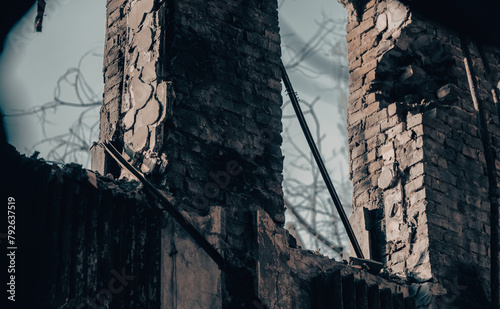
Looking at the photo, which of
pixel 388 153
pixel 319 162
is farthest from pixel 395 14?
pixel 319 162

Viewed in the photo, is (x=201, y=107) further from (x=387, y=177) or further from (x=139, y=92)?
(x=387, y=177)

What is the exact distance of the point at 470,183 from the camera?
19.4 feet

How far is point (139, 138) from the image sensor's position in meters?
4.36

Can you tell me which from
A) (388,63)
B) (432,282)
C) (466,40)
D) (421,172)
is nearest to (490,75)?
(466,40)

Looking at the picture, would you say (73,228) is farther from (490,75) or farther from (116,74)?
(490,75)

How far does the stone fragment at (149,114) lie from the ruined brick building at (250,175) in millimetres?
10

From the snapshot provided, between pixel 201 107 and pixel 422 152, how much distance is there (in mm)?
2001

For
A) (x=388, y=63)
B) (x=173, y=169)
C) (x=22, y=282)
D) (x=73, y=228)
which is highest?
(x=388, y=63)

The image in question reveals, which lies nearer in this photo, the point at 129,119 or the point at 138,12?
the point at 129,119

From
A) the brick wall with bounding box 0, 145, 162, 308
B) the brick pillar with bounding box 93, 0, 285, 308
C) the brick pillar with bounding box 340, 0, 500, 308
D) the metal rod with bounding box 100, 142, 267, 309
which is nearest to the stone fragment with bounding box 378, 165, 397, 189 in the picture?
the brick pillar with bounding box 340, 0, 500, 308

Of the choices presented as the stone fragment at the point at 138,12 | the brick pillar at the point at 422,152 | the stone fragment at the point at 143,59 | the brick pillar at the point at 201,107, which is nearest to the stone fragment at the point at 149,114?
the brick pillar at the point at 201,107

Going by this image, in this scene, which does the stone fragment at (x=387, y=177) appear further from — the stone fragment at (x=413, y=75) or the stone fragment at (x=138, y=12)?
the stone fragment at (x=138, y=12)

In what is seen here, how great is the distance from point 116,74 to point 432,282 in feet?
8.39

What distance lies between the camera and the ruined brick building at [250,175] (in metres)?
3.69
